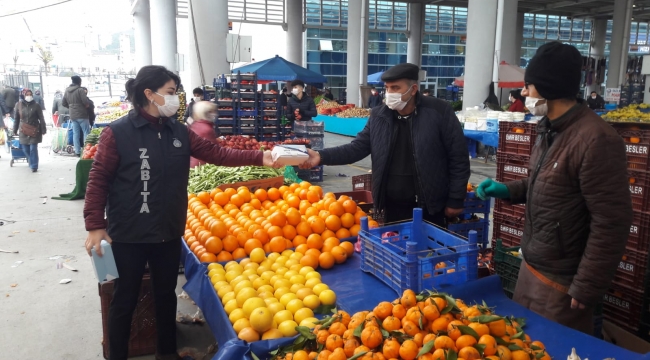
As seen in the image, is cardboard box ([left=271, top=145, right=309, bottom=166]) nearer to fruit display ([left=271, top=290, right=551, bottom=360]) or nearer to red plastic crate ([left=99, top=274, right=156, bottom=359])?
red plastic crate ([left=99, top=274, right=156, bottom=359])

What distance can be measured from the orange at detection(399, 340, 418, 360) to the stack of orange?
136cm

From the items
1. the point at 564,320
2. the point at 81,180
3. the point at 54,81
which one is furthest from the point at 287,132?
the point at 54,81

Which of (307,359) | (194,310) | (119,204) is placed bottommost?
(194,310)

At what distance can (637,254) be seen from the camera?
316cm

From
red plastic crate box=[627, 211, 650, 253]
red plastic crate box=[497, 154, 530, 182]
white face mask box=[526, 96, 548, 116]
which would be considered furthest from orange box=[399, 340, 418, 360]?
red plastic crate box=[497, 154, 530, 182]

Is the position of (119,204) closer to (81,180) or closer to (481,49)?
(81,180)

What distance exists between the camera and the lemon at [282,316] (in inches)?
100.0

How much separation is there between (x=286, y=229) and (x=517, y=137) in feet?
6.76

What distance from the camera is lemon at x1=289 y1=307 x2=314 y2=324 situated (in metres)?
2.55

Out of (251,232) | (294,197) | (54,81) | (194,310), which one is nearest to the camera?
(251,232)

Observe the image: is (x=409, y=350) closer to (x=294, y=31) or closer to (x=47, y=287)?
(x=47, y=287)

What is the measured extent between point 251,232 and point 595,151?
242 centimetres

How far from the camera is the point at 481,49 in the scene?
14969 mm

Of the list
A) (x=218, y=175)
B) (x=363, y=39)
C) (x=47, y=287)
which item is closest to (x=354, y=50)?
(x=363, y=39)
